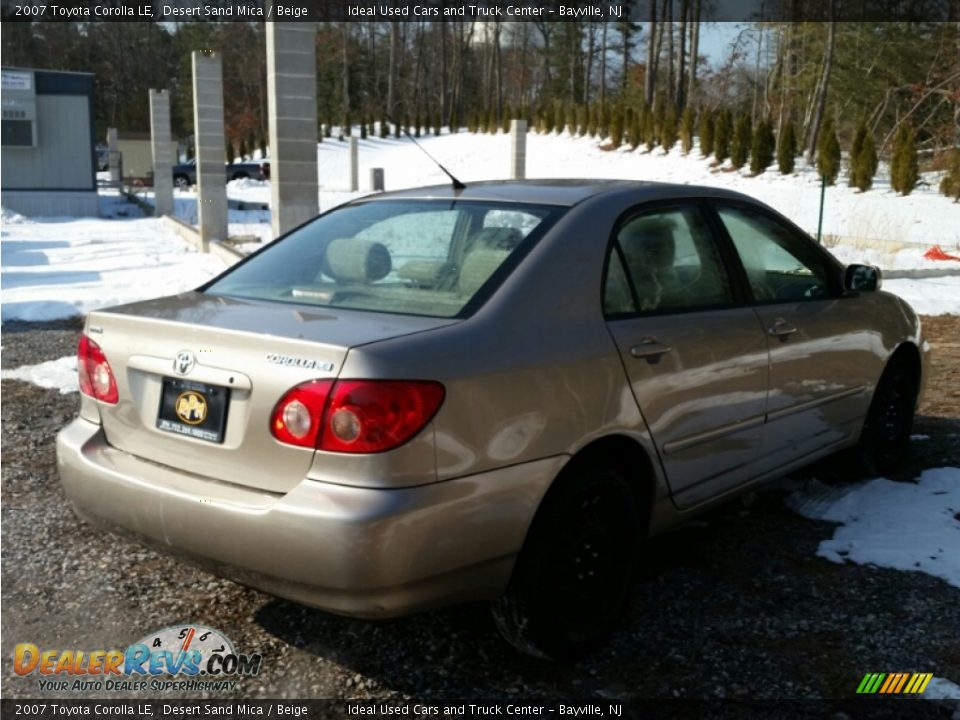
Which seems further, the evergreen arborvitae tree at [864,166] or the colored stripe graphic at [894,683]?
the evergreen arborvitae tree at [864,166]

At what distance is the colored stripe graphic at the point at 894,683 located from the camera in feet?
9.40

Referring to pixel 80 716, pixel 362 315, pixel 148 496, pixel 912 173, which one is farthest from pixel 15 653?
pixel 912 173

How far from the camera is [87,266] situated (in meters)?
15.0

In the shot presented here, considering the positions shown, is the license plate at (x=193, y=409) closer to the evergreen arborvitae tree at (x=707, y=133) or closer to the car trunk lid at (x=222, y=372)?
the car trunk lid at (x=222, y=372)

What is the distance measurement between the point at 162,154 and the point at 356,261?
1021 inches

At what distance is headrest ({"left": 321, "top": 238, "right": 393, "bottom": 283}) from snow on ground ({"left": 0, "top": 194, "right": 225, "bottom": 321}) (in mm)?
7565

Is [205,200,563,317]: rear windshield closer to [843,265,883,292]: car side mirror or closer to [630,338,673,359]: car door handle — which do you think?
[630,338,673,359]: car door handle

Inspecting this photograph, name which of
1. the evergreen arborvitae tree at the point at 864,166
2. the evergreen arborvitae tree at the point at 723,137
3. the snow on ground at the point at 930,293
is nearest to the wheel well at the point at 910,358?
the snow on ground at the point at 930,293

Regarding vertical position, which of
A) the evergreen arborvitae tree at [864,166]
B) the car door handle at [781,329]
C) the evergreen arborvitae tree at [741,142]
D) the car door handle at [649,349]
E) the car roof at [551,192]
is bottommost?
the car door handle at [781,329]

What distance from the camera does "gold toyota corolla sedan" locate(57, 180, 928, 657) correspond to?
2441 mm

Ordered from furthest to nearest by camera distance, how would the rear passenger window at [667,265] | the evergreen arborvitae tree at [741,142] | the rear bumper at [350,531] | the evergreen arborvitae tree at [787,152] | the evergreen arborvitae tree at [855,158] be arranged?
the evergreen arborvitae tree at [741,142] → the evergreen arborvitae tree at [787,152] → the evergreen arborvitae tree at [855,158] → the rear passenger window at [667,265] → the rear bumper at [350,531]

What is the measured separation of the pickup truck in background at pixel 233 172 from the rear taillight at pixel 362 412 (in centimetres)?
4133

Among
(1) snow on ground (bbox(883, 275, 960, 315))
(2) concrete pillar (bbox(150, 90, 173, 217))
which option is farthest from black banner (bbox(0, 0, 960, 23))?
(1) snow on ground (bbox(883, 275, 960, 315))

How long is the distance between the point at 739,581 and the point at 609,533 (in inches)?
32.9
